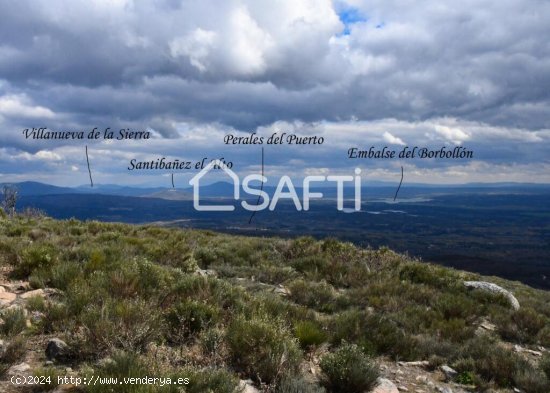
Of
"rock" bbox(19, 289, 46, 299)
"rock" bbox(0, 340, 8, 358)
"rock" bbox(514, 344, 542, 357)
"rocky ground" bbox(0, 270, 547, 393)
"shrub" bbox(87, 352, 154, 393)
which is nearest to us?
"shrub" bbox(87, 352, 154, 393)

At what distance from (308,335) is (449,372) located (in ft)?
7.81

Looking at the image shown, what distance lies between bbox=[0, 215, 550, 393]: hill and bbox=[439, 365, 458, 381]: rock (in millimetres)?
18

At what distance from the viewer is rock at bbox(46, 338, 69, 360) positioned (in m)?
5.56

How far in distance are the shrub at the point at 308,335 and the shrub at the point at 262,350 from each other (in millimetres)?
802

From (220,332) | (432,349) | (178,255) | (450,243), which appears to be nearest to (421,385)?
(432,349)

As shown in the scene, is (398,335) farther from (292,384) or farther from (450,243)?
(450,243)

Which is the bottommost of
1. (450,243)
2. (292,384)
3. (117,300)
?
(450,243)

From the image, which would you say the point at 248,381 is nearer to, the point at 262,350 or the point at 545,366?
the point at 262,350

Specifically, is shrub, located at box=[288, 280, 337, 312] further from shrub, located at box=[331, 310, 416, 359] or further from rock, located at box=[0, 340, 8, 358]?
rock, located at box=[0, 340, 8, 358]

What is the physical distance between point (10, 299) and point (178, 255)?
5544 millimetres

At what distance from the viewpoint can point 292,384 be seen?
511 cm

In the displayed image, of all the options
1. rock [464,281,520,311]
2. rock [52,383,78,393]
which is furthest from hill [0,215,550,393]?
rock [464,281,520,311]

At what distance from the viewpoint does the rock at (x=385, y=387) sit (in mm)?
5898

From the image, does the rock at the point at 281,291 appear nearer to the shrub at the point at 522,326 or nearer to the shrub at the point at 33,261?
the shrub at the point at 522,326
